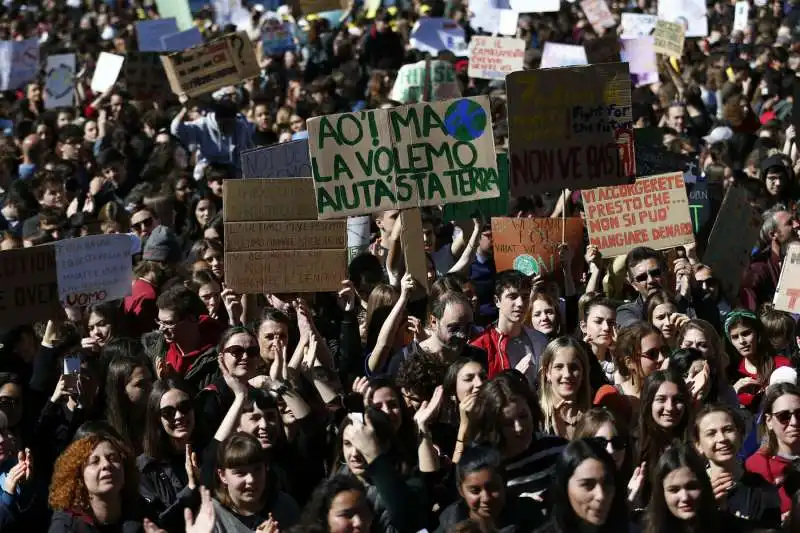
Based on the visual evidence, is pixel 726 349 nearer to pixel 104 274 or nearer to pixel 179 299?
pixel 179 299

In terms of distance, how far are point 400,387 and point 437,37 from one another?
1435 cm

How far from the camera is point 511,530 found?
17.7ft

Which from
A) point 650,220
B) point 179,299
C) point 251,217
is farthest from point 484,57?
point 179,299

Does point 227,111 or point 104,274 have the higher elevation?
point 227,111

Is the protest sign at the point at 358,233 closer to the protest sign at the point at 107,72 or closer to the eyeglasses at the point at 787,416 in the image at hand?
the eyeglasses at the point at 787,416

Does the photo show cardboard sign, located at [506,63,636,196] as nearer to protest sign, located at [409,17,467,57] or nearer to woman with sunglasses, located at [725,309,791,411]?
woman with sunglasses, located at [725,309,791,411]

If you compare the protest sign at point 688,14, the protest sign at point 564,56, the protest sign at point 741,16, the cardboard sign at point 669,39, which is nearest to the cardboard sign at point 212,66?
the protest sign at point 564,56

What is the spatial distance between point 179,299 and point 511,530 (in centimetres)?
308

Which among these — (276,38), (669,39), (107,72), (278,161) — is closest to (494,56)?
(669,39)

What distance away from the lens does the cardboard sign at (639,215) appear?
9.91m

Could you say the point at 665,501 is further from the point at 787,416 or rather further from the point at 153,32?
the point at 153,32

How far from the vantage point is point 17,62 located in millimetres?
19500

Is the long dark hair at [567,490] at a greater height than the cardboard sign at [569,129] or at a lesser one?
lesser

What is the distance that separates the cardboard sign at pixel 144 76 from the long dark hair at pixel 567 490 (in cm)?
1200
